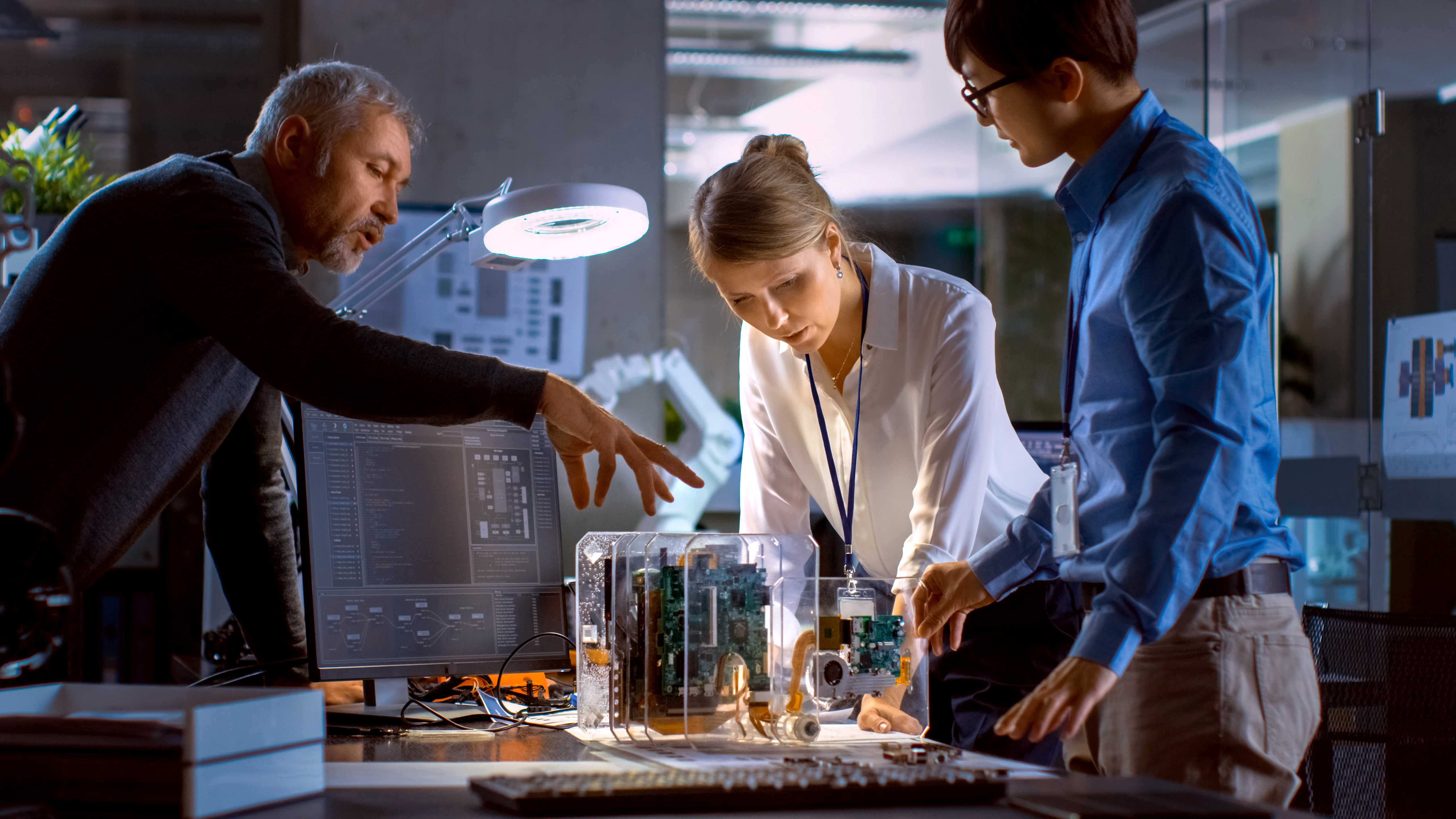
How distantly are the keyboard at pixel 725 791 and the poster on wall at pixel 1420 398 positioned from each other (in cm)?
282

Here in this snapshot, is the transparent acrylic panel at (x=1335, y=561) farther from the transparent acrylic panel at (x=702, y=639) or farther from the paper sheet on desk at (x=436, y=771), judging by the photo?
the paper sheet on desk at (x=436, y=771)

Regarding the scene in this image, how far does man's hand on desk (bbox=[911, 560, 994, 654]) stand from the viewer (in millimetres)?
1317

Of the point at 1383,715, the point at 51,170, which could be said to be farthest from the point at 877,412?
the point at 51,170

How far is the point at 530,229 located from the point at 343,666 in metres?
0.68

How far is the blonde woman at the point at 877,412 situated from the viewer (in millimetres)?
1599

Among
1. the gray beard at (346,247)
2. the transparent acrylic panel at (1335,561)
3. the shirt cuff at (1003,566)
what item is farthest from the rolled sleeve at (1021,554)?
the transparent acrylic panel at (1335,561)

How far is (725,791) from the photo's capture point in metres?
0.90

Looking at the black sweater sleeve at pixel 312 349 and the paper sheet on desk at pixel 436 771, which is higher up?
the black sweater sleeve at pixel 312 349

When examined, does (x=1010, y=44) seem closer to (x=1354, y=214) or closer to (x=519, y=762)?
(x=519, y=762)

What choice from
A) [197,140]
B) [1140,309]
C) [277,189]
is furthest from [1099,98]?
[197,140]

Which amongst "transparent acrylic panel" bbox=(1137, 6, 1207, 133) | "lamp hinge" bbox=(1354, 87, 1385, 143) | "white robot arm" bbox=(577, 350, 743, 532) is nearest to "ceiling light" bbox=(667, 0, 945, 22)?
"transparent acrylic panel" bbox=(1137, 6, 1207, 133)

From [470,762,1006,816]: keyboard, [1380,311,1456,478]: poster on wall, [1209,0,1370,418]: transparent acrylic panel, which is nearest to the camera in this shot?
[470,762,1006,816]: keyboard

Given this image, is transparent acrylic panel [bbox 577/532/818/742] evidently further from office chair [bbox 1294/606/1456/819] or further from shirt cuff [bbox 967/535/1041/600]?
office chair [bbox 1294/606/1456/819]

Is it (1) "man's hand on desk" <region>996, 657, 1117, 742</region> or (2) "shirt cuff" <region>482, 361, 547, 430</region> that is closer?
(1) "man's hand on desk" <region>996, 657, 1117, 742</region>
